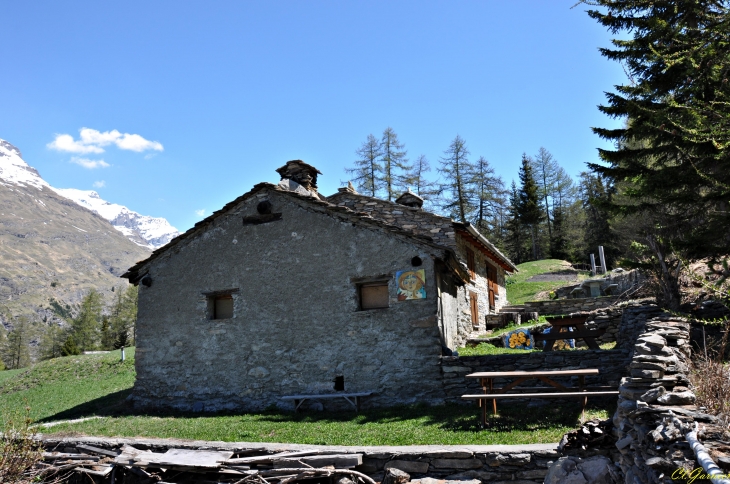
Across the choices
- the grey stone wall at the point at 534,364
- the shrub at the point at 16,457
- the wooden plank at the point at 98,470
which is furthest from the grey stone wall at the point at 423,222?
the shrub at the point at 16,457

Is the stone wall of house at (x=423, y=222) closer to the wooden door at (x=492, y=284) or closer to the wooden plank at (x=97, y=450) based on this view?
the wooden door at (x=492, y=284)

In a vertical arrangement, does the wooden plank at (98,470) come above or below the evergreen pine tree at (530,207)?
below

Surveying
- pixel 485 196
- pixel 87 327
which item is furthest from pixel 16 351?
pixel 485 196

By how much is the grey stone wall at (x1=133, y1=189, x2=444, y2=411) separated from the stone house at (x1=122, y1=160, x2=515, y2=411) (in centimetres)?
3

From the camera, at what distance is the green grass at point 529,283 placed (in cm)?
2928

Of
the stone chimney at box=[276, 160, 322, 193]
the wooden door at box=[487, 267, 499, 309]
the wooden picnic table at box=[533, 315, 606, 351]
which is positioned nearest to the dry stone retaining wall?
the wooden picnic table at box=[533, 315, 606, 351]

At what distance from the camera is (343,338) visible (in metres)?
12.5

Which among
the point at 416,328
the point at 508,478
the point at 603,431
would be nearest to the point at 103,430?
the point at 416,328

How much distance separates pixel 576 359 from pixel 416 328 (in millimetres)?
3420

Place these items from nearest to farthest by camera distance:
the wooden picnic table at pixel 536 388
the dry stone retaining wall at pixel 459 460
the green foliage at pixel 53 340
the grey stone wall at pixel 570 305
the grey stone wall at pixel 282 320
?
the dry stone retaining wall at pixel 459 460
the wooden picnic table at pixel 536 388
the grey stone wall at pixel 282 320
the grey stone wall at pixel 570 305
the green foliage at pixel 53 340

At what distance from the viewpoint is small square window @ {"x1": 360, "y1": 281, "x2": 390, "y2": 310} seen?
1262 cm

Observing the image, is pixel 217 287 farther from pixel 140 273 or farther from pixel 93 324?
pixel 93 324

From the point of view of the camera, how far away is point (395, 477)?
24.5ft

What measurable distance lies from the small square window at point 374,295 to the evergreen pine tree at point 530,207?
127ft
